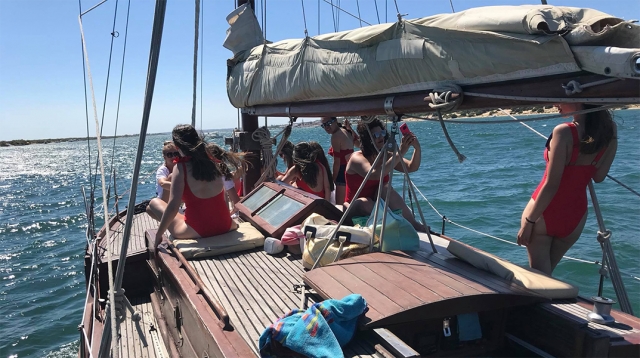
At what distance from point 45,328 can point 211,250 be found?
5616 millimetres

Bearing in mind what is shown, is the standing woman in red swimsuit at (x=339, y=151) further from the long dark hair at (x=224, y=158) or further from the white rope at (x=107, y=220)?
the white rope at (x=107, y=220)

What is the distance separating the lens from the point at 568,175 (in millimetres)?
3115

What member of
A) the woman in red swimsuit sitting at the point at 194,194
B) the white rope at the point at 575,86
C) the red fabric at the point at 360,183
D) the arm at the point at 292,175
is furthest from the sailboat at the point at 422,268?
the arm at the point at 292,175

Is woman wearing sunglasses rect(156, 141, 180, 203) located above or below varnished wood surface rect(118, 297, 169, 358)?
above

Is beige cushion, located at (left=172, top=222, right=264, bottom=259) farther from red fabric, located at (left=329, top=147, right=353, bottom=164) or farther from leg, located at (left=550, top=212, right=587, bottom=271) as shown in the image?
leg, located at (left=550, top=212, right=587, bottom=271)

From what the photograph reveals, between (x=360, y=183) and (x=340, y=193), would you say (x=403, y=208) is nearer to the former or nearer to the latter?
(x=360, y=183)

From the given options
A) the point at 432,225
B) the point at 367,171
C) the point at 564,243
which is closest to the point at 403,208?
the point at 367,171

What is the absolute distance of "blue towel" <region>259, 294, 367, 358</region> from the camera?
2.38m

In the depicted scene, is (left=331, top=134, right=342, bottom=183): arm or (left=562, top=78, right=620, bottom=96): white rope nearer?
(left=562, top=78, right=620, bottom=96): white rope

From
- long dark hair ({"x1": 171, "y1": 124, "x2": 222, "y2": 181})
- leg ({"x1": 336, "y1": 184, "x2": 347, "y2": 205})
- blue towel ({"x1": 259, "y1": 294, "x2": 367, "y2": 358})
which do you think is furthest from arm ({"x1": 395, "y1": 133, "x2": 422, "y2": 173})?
leg ({"x1": 336, "y1": 184, "x2": 347, "y2": 205})

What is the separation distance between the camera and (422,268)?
3.15 metres

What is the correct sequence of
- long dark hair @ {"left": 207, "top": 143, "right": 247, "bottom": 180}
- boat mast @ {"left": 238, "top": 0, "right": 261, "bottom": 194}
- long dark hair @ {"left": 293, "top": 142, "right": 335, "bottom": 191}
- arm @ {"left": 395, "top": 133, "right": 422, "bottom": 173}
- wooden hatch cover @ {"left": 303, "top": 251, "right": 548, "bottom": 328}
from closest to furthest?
wooden hatch cover @ {"left": 303, "top": 251, "right": 548, "bottom": 328} → arm @ {"left": 395, "top": 133, "right": 422, "bottom": 173} → long dark hair @ {"left": 207, "top": 143, "right": 247, "bottom": 180} → long dark hair @ {"left": 293, "top": 142, "right": 335, "bottom": 191} → boat mast @ {"left": 238, "top": 0, "right": 261, "bottom": 194}

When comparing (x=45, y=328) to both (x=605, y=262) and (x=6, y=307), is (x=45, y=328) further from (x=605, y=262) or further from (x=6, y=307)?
(x=605, y=262)

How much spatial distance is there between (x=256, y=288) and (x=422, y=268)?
1.16 metres
